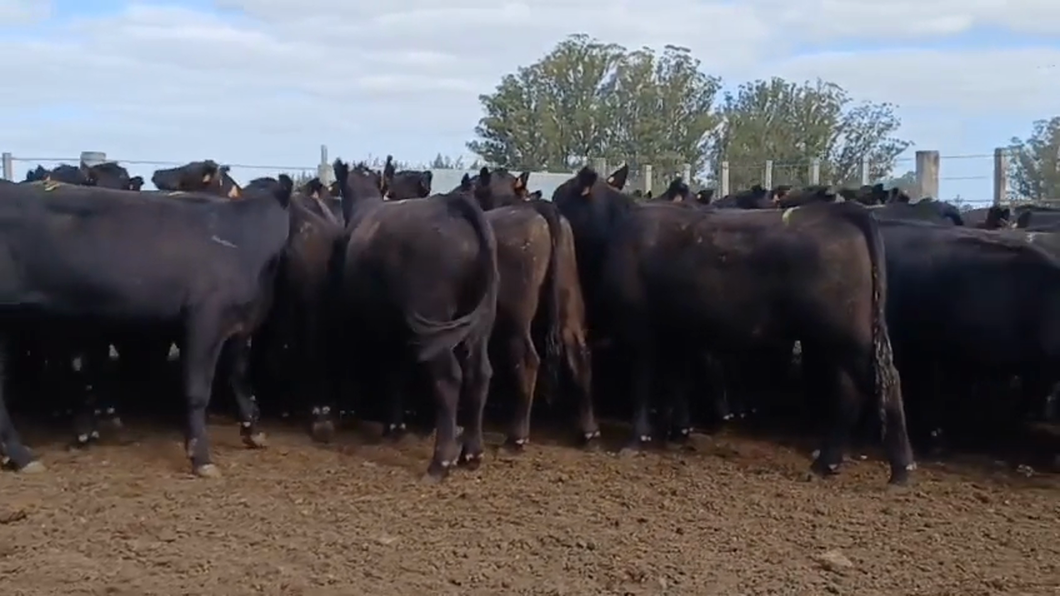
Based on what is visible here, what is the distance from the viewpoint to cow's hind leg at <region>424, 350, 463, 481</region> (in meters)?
7.08

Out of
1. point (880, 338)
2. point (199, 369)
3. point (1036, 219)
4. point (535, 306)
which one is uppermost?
point (1036, 219)

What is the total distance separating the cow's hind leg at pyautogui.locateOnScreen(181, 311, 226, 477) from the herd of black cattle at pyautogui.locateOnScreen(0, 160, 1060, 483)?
1cm

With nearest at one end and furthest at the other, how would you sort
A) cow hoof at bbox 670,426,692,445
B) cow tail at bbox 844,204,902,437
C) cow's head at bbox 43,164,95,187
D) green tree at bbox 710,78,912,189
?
cow tail at bbox 844,204,902,437
cow hoof at bbox 670,426,692,445
cow's head at bbox 43,164,95,187
green tree at bbox 710,78,912,189

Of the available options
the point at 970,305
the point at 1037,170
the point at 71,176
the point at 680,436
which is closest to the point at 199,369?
the point at 680,436

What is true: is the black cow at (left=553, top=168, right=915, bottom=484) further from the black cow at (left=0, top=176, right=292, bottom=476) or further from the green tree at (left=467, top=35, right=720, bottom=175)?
the green tree at (left=467, top=35, right=720, bottom=175)

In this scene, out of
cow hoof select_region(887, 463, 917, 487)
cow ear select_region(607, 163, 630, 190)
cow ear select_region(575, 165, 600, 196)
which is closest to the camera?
cow hoof select_region(887, 463, 917, 487)

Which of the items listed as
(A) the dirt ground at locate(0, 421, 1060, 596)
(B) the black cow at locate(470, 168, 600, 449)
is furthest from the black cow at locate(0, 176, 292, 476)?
(B) the black cow at locate(470, 168, 600, 449)

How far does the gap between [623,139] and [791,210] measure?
32.0m

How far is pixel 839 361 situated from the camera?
289 inches

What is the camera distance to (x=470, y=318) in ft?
23.5

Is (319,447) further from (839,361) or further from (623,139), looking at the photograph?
(623,139)

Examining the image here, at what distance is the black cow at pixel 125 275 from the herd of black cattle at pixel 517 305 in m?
0.01

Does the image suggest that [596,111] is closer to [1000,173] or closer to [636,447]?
[1000,173]

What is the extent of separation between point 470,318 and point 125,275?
213 cm
